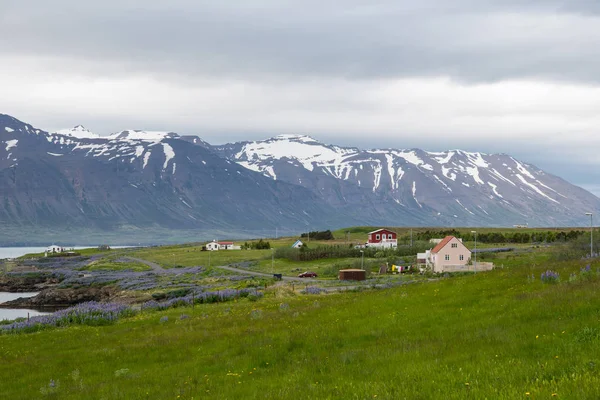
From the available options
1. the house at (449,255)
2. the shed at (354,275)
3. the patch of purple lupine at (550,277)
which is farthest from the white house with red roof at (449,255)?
the patch of purple lupine at (550,277)

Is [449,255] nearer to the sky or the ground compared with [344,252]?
nearer to the sky

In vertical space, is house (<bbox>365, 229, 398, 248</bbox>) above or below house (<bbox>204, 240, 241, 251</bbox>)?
Result: above

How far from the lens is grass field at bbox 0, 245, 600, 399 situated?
39.4ft

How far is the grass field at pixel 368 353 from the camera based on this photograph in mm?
12000

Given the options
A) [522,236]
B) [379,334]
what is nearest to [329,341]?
[379,334]

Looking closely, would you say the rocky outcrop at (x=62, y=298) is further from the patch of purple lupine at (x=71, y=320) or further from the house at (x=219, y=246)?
the house at (x=219, y=246)

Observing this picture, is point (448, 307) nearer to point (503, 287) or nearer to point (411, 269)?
point (503, 287)

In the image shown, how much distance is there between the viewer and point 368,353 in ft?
54.5

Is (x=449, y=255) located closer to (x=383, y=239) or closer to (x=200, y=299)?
(x=200, y=299)

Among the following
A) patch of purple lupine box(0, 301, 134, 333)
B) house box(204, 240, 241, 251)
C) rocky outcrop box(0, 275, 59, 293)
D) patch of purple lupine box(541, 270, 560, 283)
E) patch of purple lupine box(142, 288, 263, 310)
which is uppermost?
patch of purple lupine box(541, 270, 560, 283)

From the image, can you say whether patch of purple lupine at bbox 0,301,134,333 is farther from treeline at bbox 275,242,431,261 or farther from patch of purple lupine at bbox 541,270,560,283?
treeline at bbox 275,242,431,261

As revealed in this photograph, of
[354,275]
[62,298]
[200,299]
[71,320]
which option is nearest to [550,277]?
[71,320]

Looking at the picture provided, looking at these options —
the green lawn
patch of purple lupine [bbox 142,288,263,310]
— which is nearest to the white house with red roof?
patch of purple lupine [bbox 142,288,263,310]

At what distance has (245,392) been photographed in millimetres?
14062
